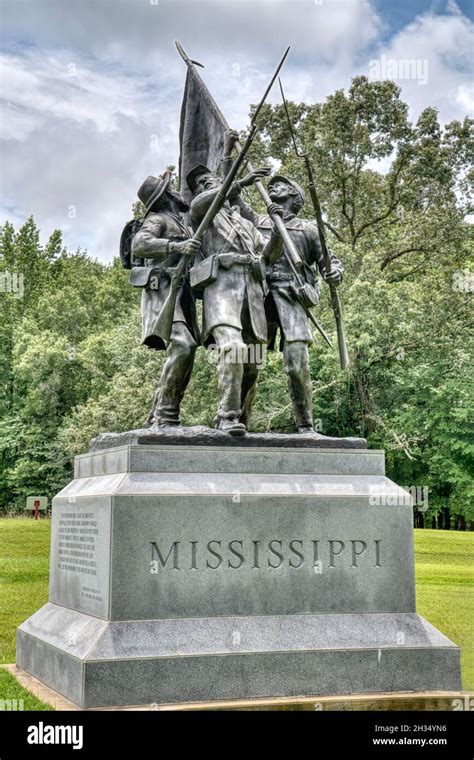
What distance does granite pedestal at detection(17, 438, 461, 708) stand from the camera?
708 cm

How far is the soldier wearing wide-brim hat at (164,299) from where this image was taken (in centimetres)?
884

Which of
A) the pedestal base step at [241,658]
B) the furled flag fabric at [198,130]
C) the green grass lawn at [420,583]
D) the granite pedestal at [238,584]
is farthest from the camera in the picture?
Result: the green grass lawn at [420,583]

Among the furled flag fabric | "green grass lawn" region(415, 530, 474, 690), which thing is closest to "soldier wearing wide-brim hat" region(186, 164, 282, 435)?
the furled flag fabric

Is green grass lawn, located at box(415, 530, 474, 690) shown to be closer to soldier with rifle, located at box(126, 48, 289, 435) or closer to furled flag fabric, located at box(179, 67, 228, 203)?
soldier with rifle, located at box(126, 48, 289, 435)

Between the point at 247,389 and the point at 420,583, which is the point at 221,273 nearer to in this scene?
the point at 247,389

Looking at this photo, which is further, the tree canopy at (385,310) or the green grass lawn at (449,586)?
the tree canopy at (385,310)

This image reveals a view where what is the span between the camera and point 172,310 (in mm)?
8789

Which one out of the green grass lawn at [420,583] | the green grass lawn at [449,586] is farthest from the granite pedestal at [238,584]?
the green grass lawn at [449,586]

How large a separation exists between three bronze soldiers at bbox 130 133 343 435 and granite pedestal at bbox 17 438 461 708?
0.92 metres

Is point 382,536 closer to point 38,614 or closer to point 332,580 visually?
point 332,580

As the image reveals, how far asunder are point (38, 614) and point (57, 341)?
33.5 meters

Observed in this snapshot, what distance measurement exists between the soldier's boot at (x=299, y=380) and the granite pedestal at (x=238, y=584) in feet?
2.40

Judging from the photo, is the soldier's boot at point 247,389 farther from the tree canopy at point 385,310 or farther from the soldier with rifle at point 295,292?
the tree canopy at point 385,310
